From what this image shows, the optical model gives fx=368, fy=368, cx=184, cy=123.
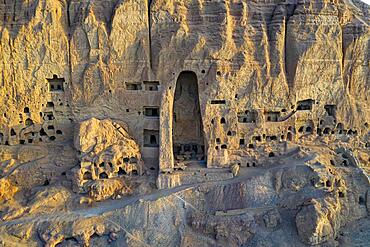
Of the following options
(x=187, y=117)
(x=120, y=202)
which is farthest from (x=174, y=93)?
(x=120, y=202)

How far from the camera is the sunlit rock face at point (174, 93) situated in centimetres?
2658

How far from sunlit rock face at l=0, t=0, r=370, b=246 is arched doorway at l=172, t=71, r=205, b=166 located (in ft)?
0.30

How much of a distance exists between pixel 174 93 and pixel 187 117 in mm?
2298

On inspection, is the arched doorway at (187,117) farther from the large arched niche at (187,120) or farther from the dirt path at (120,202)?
the dirt path at (120,202)

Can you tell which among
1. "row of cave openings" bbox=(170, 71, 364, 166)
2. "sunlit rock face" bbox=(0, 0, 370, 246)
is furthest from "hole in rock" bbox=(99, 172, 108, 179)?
"row of cave openings" bbox=(170, 71, 364, 166)

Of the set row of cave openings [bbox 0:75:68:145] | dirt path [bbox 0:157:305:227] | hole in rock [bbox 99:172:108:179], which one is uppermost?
row of cave openings [bbox 0:75:68:145]

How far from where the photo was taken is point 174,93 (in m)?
29.5

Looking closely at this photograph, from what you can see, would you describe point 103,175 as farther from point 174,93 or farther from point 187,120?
point 174,93

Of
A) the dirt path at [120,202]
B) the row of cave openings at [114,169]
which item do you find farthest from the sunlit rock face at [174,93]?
the dirt path at [120,202]

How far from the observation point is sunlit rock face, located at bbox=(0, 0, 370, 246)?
26.6 metres

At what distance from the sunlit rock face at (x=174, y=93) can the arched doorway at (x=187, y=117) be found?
90 mm

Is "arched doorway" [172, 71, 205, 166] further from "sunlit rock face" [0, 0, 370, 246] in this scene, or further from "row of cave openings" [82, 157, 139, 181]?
"row of cave openings" [82, 157, 139, 181]

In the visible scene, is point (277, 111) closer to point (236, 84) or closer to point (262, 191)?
point (236, 84)

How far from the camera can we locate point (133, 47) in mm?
28594
